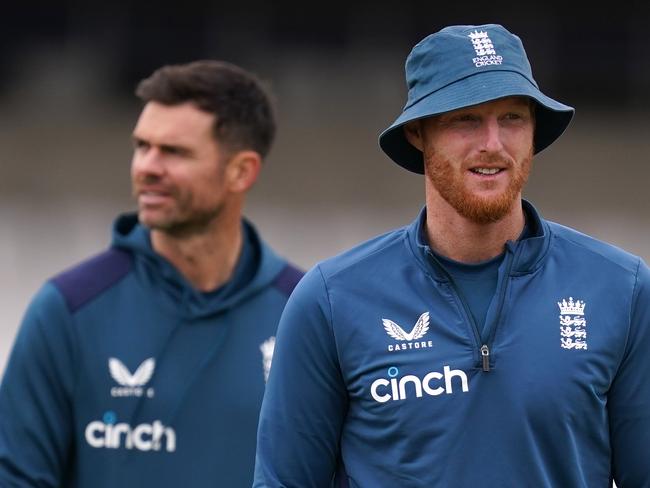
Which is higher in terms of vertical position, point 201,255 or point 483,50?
point 483,50

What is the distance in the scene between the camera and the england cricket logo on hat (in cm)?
315

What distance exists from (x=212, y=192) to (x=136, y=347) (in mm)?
581

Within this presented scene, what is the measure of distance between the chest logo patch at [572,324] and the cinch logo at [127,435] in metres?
1.64

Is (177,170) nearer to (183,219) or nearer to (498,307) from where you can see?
(183,219)

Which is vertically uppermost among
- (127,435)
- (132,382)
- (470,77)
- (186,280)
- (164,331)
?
(470,77)

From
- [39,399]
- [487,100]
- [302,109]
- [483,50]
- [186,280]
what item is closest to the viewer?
[487,100]

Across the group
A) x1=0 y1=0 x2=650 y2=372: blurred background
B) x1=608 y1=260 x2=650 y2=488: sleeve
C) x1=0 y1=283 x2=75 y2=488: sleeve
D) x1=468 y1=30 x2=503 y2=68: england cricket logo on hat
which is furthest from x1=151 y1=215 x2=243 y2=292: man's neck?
x1=0 y1=0 x2=650 y2=372: blurred background

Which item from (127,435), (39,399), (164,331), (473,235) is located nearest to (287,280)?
(164,331)

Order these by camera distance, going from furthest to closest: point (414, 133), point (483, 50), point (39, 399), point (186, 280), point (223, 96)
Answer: point (223, 96) < point (186, 280) < point (39, 399) < point (414, 133) < point (483, 50)

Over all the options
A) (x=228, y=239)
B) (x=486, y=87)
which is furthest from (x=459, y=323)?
(x=228, y=239)

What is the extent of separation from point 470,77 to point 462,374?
581mm

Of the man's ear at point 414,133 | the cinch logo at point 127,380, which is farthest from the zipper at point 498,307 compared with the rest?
the cinch logo at point 127,380

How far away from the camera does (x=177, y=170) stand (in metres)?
4.81

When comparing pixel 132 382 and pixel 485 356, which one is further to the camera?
pixel 132 382
